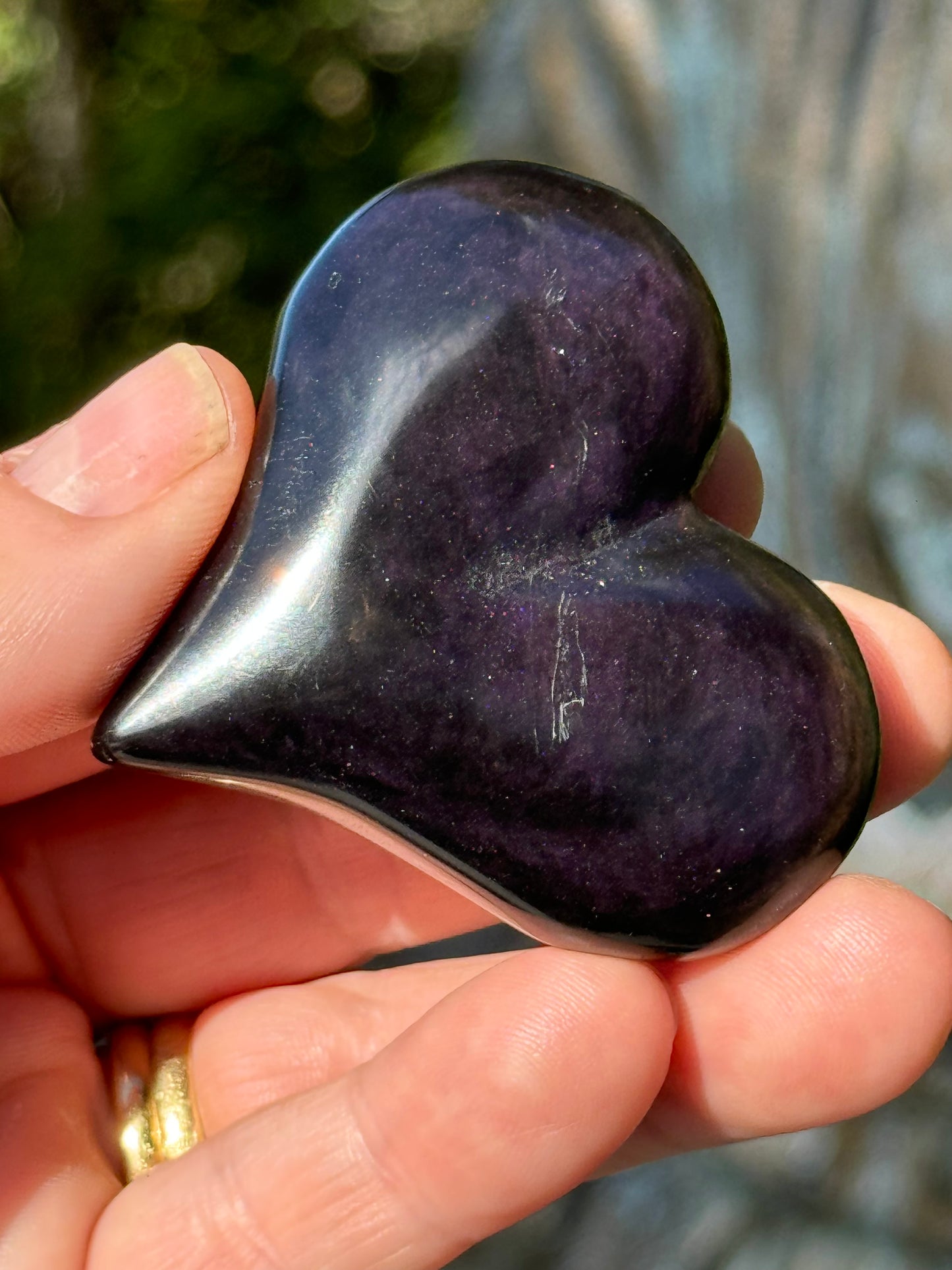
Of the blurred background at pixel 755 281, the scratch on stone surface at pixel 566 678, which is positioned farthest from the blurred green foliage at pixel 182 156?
the scratch on stone surface at pixel 566 678

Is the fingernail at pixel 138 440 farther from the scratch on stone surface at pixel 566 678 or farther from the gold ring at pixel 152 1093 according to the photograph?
the gold ring at pixel 152 1093

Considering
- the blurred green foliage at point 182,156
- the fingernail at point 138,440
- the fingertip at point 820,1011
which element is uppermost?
the blurred green foliage at point 182,156

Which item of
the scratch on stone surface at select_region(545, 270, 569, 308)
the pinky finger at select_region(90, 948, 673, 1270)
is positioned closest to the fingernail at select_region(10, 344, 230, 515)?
the scratch on stone surface at select_region(545, 270, 569, 308)

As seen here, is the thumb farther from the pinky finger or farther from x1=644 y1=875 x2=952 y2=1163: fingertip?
x1=644 y1=875 x2=952 y2=1163: fingertip

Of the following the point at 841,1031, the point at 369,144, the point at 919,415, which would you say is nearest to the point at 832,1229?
the point at 841,1031

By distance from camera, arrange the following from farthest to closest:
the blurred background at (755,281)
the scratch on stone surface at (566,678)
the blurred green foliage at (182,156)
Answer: the blurred green foliage at (182,156), the blurred background at (755,281), the scratch on stone surface at (566,678)
